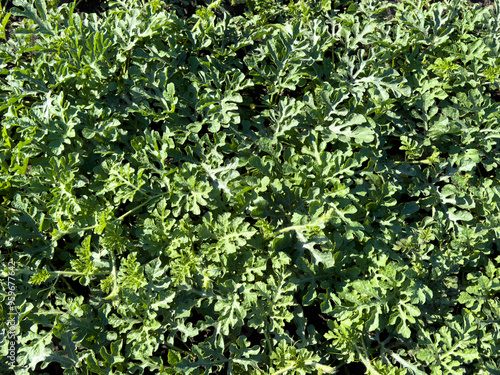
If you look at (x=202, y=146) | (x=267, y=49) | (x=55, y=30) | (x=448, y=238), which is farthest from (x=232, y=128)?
(x=448, y=238)

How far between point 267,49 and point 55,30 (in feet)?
5.80

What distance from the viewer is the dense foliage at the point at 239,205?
3084 mm

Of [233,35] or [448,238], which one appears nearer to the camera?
[448,238]

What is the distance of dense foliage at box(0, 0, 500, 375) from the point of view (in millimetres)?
3084

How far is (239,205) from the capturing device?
3.19 m

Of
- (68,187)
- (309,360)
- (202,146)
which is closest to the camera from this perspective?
(309,360)

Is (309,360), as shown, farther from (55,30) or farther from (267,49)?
(55,30)

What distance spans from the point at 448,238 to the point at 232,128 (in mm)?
1983

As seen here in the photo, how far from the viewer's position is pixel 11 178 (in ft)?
11.0

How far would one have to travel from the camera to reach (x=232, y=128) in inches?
139

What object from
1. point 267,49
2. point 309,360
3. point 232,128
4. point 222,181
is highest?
point 267,49

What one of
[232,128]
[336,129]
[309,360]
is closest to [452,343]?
[309,360]

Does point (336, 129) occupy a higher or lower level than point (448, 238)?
higher

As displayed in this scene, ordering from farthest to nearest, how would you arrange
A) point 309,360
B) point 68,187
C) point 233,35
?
1. point 233,35
2. point 68,187
3. point 309,360
